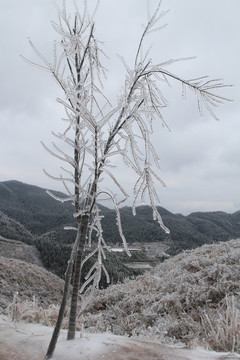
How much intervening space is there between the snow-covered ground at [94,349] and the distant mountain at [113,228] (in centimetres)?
3255

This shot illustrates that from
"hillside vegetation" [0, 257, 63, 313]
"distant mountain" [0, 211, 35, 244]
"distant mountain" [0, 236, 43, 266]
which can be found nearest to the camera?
"hillside vegetation" [0, 257, 63, 313]

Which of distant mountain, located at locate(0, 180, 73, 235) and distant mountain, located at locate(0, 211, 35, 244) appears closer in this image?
distant mountain, located at locate(0, 211, 35, 244)

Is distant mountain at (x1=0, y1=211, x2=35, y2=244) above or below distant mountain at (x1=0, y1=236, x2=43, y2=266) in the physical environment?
above

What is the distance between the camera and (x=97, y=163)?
9.30ft

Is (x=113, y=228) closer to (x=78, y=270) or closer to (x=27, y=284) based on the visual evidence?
(x=27, y=284)

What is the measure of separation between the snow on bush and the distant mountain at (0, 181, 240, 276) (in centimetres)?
2859

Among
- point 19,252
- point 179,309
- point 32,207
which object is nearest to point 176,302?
point 179,309

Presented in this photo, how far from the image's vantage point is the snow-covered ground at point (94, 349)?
9.43 ft

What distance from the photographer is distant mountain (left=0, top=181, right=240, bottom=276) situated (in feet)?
156

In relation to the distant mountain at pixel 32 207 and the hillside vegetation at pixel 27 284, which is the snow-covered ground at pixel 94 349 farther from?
the distant mountain at pixel 32 207

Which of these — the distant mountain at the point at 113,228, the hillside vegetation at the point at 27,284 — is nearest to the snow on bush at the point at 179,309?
the hillside vegetation at the point at 27,284

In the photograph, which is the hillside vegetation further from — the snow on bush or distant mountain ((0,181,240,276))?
distant mountain ((0,181,240,276))

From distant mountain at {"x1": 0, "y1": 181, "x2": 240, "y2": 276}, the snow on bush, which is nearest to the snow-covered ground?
the snow on bush

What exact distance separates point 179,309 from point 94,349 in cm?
365
